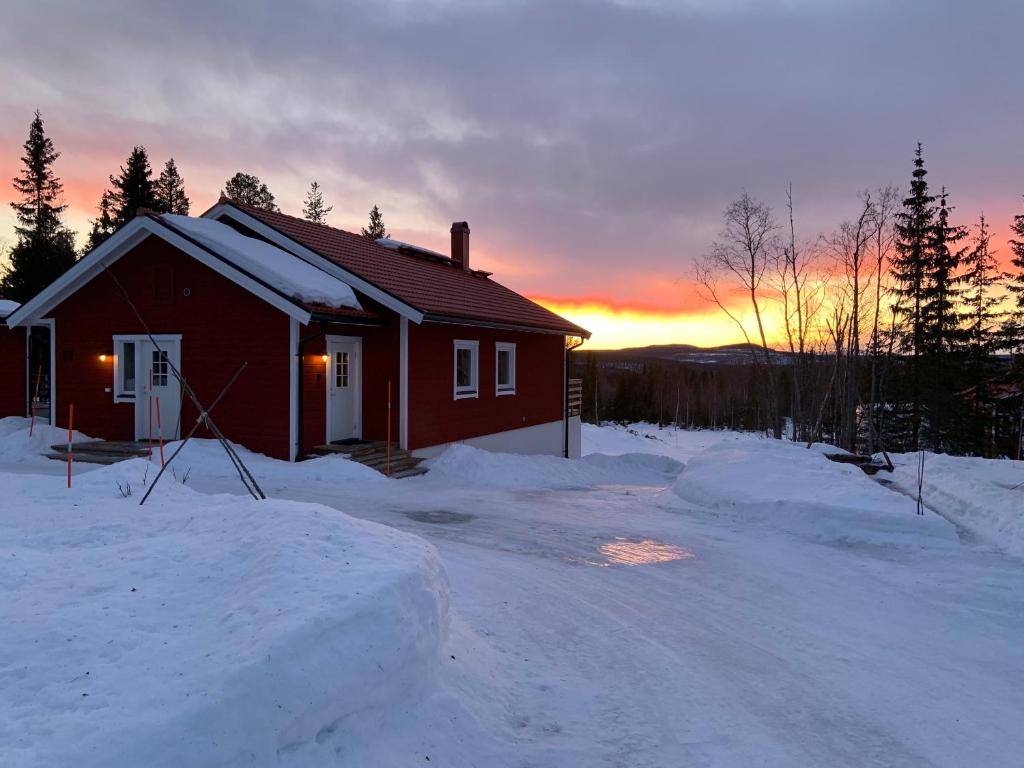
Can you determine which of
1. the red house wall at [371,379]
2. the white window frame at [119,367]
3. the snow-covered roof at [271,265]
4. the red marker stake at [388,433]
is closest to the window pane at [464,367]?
the red house wall at [371,379]

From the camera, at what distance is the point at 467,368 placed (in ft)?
56.0

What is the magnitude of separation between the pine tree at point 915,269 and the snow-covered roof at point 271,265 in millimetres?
26044

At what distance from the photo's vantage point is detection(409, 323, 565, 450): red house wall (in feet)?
48.6

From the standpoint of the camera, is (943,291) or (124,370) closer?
(124,370)

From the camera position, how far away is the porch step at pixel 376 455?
43.2 ft

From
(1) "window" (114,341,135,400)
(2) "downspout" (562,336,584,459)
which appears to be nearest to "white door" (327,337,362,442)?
(1) "window" (114,341,135,400)

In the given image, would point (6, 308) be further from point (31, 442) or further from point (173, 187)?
point (173, 187)

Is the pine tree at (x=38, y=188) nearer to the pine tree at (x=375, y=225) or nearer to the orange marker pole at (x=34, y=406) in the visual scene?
the pine tree at (x=375, y=225)

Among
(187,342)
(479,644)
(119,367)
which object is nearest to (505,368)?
(187,342)

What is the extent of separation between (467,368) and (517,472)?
12.2 feet

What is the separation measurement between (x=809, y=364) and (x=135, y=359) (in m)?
27.4

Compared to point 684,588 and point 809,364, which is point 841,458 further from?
point 809,364

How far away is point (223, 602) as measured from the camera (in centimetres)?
397

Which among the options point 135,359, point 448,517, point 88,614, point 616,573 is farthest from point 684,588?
point 135,359
